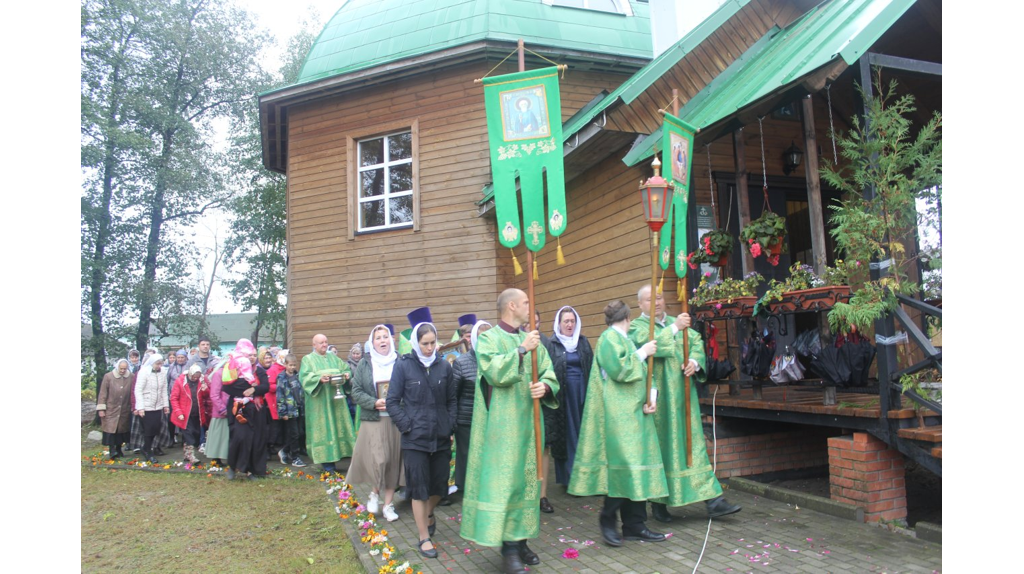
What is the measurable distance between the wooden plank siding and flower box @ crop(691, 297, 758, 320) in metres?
5.23

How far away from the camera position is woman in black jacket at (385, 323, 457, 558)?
578cm

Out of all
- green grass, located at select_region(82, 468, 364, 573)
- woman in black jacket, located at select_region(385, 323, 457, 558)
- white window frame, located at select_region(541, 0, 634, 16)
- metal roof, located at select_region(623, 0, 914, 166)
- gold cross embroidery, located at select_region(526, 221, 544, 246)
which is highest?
white window frame, located at select_region(541, 0, 634, 16)

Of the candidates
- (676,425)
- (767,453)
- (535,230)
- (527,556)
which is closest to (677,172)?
(535,230)

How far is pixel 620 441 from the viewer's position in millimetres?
5684

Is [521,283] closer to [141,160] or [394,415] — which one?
[394,415]

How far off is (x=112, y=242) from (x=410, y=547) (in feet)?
65.3

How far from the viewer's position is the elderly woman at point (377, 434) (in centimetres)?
692

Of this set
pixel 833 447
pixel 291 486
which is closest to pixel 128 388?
pixel 291 486

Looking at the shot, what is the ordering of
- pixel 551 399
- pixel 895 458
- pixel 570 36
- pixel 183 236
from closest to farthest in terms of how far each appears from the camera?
1. pixel 551 399
2. pixel 895 458
3. pixel 570 36
4. pixel 183 236

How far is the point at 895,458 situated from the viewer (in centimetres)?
608

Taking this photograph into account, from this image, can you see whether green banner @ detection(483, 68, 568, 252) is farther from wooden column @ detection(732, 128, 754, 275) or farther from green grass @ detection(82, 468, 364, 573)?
wooden column @ detection(732, 128, 754, 275)

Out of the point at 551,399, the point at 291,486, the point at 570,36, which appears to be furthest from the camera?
the point at 570,36

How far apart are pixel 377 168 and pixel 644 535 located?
9749 mm

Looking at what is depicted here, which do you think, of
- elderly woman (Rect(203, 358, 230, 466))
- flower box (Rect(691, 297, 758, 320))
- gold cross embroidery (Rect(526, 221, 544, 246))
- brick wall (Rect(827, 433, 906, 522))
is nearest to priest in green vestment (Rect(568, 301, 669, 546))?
gold cross embroidery (Rect(526, 221, 544, 246))
